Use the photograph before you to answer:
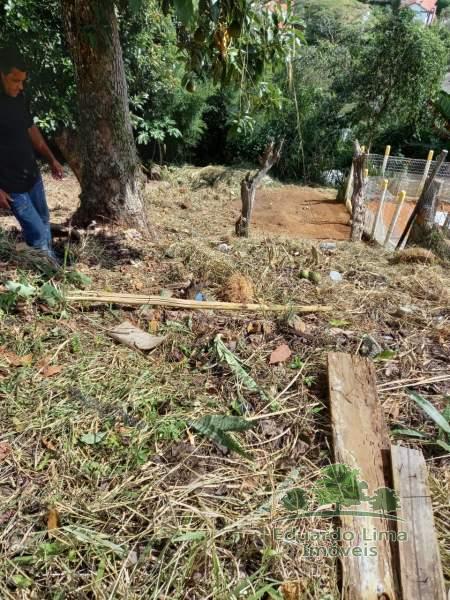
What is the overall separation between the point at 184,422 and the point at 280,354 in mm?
638

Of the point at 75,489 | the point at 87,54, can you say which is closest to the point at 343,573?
the point at 75,489

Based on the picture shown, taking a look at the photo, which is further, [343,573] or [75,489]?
[75,489]

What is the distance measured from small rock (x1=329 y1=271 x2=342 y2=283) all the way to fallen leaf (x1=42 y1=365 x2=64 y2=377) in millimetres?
1923

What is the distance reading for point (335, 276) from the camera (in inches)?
115

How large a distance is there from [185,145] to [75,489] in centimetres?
1064

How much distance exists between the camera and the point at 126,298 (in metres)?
2.27

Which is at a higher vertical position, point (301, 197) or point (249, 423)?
point (249, 423)

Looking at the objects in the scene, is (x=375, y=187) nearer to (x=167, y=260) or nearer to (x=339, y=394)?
(x=167, y=260)

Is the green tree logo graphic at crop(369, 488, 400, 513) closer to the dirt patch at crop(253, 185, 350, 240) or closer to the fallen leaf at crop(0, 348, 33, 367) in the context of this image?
the fallen leaf at crop(0, 348, 33, 367)

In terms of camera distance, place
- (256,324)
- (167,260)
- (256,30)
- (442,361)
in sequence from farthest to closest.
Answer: (167,260)
(256,30)
(256,324)
(442,361)

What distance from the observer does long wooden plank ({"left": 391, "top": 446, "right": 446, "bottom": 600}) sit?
3.76 feet

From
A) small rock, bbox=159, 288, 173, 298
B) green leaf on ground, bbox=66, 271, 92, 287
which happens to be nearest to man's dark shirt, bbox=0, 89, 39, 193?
green leaf on ground, bbox=66, 271, 92, 287

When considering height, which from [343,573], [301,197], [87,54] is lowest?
[301,197]

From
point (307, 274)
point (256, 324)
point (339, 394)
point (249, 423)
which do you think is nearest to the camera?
point (249, 423)
